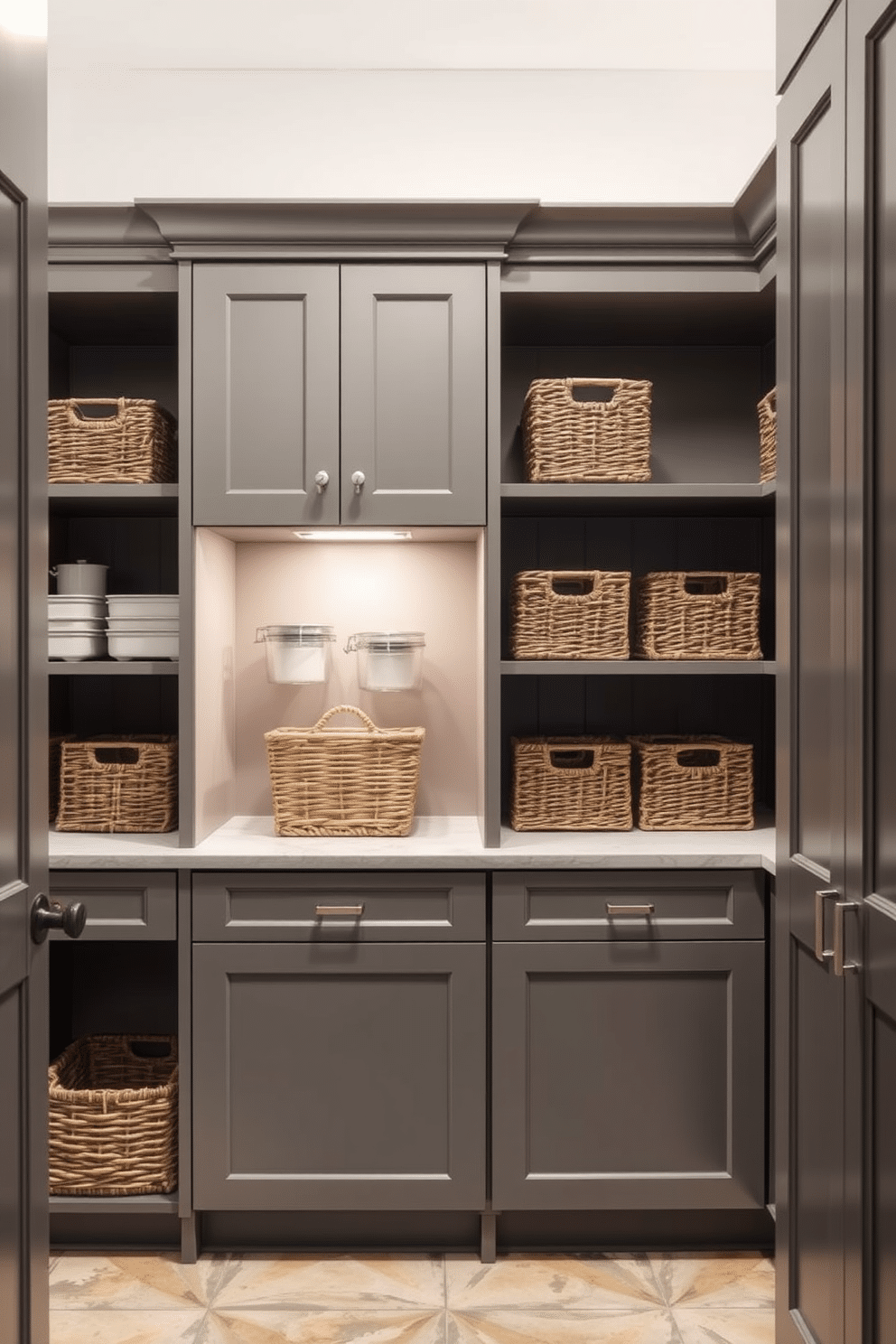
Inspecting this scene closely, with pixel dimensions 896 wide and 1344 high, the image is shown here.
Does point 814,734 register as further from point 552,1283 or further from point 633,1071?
point 552,1283

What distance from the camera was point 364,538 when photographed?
297cm

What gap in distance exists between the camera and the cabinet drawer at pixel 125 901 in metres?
2.52

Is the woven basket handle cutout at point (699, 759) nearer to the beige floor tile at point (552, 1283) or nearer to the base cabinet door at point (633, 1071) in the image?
the base cabinet door at point (633, 1071)

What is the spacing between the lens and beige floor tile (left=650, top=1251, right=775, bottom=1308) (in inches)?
93.3

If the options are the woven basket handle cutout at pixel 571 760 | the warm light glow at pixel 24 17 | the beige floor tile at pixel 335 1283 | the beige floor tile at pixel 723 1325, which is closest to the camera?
the warm light glow at pixel 24 17

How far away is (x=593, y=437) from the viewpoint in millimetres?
2697

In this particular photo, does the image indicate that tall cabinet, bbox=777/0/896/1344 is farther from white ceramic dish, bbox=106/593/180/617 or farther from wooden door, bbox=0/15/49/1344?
white ceramic dish, bbox=106/593/180/617

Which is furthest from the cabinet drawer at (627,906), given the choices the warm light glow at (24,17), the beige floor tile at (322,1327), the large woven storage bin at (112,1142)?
the warm light glow at (24,17)

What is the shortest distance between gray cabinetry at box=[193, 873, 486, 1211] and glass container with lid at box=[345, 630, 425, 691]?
63 centimetres

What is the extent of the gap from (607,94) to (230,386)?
143cm

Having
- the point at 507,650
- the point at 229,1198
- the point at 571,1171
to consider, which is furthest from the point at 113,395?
the point at 571,1171

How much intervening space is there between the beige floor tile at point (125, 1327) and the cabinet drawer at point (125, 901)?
780mm

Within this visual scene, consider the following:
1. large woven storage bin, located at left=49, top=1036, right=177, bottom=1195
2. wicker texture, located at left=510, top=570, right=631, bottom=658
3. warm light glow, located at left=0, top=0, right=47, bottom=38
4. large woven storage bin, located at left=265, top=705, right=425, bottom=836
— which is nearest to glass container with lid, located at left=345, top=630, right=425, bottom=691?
large woven storage bin, located at left=265, top=705, right=425, bottom=836

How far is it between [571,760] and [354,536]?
0.86 m
